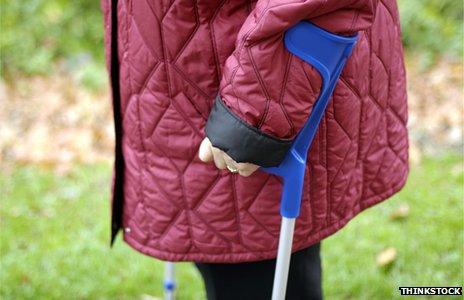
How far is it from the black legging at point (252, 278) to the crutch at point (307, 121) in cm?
10

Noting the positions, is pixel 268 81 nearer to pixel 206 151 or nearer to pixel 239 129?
pixel 239 129

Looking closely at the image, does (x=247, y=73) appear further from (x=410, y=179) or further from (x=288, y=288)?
(x=410, y=179)

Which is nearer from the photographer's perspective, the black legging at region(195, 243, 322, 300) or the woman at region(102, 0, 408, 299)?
the woman at region(102, 0, 408, 299)

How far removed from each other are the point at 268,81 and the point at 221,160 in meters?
0.22

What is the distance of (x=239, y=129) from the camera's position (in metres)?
1.33

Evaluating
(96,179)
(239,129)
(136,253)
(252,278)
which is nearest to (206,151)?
(239,129)

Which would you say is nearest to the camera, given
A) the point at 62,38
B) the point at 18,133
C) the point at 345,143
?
the point at 345,143

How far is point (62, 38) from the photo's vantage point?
201 inches

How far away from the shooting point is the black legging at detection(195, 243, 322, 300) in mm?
1682

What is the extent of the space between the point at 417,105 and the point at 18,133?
2630mm

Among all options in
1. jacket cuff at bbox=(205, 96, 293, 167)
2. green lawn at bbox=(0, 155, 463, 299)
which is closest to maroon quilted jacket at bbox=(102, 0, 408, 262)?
jacket cuff at bbox=(205, 96, 293, 167)

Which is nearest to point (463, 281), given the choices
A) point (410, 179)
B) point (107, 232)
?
point (410, 179)

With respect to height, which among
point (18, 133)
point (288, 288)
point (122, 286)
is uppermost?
point (288, 288)

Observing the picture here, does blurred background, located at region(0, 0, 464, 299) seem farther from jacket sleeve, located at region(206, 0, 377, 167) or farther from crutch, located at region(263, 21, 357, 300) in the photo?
jacket sleeve, located at region(206, 0, 377, 167)
